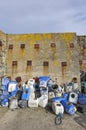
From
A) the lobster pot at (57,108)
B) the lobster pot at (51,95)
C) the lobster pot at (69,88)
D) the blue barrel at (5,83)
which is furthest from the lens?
the lobster pot at (69,88)

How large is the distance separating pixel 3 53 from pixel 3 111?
26.1 feet

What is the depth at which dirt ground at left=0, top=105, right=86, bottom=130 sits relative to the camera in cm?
1486

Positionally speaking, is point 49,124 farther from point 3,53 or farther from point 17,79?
point 3,53

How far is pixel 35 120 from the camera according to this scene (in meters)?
16.0

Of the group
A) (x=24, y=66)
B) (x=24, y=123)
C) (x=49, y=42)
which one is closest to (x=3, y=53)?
(x=24, y=66)

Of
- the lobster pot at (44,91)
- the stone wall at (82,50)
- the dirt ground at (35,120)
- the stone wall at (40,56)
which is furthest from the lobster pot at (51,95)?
the stone wall at (82,50)

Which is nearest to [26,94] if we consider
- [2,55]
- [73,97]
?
[73,97]

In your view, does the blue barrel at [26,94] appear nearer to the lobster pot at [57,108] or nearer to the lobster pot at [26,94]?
the lobster pot at [26,94]

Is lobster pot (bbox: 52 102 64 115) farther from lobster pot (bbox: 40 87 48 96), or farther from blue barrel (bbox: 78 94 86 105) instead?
lobster pot (bbox: 40 87 48 96)

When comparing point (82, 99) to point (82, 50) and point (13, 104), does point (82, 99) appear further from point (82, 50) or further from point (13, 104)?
point (82, 50)

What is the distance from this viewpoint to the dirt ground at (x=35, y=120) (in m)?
14.9

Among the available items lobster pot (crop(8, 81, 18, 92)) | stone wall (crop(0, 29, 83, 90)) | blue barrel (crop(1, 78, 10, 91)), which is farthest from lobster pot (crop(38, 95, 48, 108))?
stone wall (crop(0, 29, 83, 90))

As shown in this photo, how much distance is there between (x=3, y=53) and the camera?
23.7 m

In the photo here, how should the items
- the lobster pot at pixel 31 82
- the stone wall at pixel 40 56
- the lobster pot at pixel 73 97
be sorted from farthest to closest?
the stone wall at pixel 40 56
the lobster pot at pixel 31 82
the lobster pot at pixel 73 97
